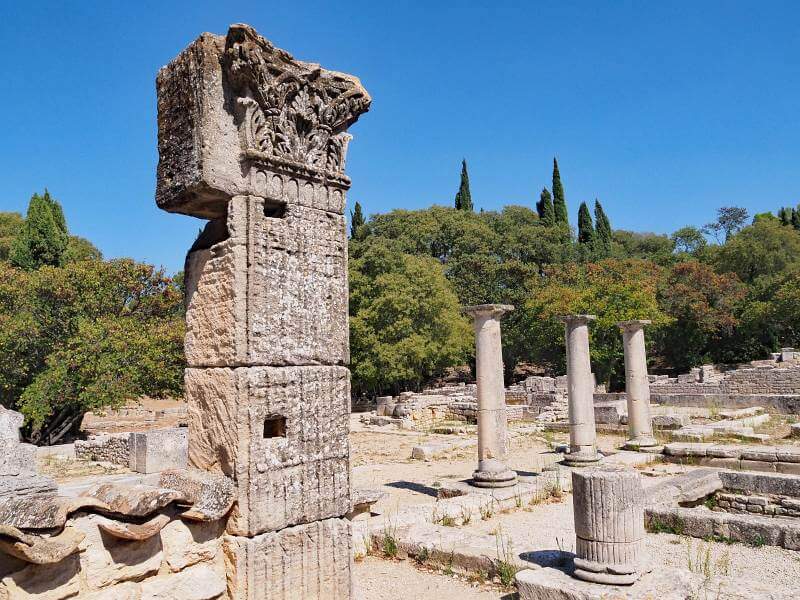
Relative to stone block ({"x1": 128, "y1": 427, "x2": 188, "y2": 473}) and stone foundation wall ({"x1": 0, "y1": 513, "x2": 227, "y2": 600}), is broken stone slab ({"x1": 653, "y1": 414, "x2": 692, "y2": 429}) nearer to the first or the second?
stone block ({"x1": 128, "y1": 427, "x2": 188, "y2": 473})

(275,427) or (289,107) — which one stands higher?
(289,107)

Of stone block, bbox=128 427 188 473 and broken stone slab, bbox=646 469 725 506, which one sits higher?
stone block, bbox=128 427 188 473

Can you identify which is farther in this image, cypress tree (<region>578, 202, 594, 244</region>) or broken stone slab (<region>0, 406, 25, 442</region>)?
cypress tree (<region>578, 202, 594, 244</region>)

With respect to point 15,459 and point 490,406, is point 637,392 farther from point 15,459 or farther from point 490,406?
point 15,459

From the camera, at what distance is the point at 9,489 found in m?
3.43

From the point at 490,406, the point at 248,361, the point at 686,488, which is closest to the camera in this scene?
the point at 248,361

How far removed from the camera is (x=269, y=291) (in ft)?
13.4

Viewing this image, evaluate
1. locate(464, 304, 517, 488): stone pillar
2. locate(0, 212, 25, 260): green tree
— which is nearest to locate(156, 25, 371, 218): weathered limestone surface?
locate(464, 304, 517, 488): stone pillar

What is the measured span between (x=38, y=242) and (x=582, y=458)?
27550 millimetres

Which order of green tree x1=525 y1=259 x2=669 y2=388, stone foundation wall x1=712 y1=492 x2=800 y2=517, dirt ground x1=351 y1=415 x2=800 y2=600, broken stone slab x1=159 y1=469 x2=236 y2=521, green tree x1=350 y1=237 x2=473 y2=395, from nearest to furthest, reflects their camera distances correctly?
broken stone slab x1=159 y1=469 x2=236 y2=521 < dirt ground x1=351 y1=415 x2=800 y2=600 < stone foundation wall x1=712 y1=492 x2=800 y2=517 < green tree x1=350 y1=237 x2=473 y2=395 < green tree x1=525 y1=259 x2=669 y2=388

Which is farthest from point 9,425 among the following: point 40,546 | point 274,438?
point 274,438

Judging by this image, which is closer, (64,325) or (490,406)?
(490,406)

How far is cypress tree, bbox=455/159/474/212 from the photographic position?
53531 millimetres

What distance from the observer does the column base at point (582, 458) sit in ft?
40.7
